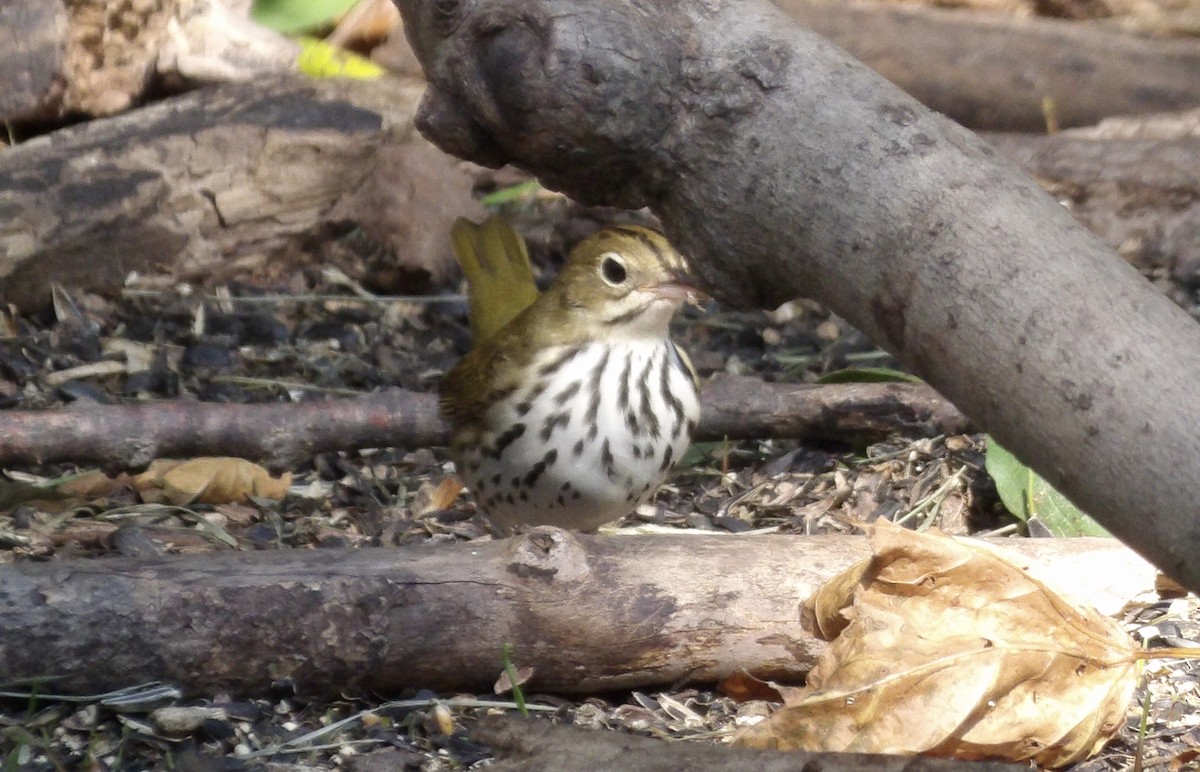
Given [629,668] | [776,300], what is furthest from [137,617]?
[776,300]

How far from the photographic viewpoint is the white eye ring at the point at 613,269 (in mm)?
3346

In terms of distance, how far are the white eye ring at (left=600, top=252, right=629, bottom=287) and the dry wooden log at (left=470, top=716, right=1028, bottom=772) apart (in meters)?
1.49

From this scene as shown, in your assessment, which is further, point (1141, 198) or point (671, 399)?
A: point (1141, 198)

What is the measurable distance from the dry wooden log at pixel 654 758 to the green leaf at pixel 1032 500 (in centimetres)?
146

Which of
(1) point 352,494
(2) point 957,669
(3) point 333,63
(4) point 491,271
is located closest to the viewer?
(2) point 957,669

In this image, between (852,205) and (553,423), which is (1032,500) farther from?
(852,205)

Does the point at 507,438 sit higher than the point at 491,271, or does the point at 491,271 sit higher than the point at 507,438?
the point at 491,271

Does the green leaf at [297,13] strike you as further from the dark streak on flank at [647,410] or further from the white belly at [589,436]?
the dark streak on flank at [647,410]

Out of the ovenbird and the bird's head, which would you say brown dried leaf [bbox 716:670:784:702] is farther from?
the bird's head

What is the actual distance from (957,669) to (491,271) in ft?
7.75

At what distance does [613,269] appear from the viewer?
3.36 m

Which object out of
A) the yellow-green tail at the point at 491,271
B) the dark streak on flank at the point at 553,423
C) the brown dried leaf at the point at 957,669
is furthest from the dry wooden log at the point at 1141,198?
the brown dried leaf at the point at 957,669

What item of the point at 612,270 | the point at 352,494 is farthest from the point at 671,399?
the point at 352,494

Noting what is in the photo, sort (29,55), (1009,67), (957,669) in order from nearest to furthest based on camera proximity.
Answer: (957,669), (29,55), (1009,67)
